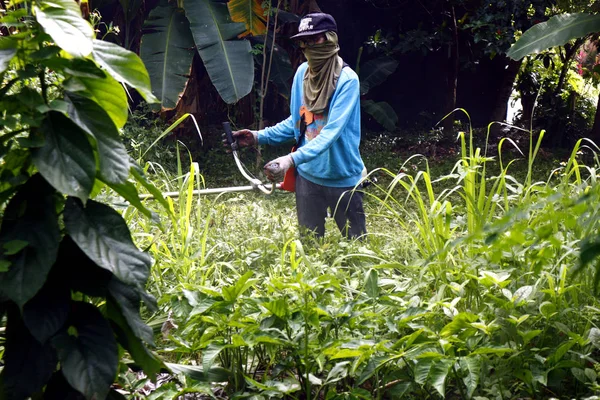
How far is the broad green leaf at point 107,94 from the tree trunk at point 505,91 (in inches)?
345

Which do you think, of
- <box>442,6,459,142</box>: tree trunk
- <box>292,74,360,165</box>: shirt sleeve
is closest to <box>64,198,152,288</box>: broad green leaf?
<box>292,74,360,165</box>: shirt sleeve

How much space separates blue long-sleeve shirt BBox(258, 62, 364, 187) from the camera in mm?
3994

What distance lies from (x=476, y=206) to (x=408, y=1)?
760cm

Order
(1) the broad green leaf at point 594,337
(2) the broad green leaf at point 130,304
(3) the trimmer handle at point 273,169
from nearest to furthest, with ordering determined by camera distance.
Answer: (2) the broad green leaf at point 130,304, (1) the broad green leaf at point 594,337, (3) the trimmer handle at point 273,169

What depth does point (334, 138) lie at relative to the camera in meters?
4.01

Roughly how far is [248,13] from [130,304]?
695cm

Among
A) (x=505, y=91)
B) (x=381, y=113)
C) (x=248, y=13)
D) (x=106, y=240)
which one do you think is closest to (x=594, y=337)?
(x=106, y=240)

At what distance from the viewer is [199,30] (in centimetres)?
810

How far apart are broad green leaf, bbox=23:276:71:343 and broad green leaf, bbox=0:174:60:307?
74 millimetres

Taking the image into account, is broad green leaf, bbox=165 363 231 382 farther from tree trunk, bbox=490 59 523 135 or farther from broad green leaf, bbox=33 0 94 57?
tree trunk, bbox=490 59 523 135

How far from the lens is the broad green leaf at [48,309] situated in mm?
1615

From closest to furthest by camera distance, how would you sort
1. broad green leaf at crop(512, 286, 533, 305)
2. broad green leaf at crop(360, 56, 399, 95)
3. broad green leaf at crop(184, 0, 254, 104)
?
broad green leaf at crop(512, 286, 533, 305) < broad green leaf at crop(184, 0, 254, 104) < broad green leaf at crop(360, 56, 399, 95)

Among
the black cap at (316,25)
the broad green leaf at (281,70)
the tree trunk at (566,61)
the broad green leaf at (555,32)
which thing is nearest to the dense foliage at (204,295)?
the black cap at (316,25)

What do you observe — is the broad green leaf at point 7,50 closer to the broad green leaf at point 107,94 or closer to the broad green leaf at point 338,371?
the broad green leaf at point 107,94
